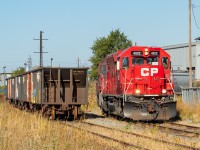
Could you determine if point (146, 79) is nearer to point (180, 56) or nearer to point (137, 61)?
point (137, 61)

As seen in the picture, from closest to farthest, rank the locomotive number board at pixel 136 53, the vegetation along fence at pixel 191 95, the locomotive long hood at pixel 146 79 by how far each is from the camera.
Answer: the locomotive long hood at pixel 146 79 → the locomotive number board at pixel 136 53 → the vegetation along fence at pixel 191 95

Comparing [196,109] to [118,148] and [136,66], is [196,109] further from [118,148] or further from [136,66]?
[118,148]

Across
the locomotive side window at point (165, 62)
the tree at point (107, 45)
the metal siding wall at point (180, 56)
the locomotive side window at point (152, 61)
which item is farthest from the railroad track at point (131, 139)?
the metal siding wall at point (180, 56)

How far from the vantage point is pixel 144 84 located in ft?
61.2

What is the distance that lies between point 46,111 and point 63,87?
4.92 feet

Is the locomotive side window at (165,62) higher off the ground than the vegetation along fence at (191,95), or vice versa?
the locomotive side window at (165,62)

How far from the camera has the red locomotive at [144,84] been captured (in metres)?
18.1

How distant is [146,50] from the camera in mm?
18750

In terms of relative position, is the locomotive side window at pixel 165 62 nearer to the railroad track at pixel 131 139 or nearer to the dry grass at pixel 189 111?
the dry grass at pixel 189 111

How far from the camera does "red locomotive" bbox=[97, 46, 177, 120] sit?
1814cm

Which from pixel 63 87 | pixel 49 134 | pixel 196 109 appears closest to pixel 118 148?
pixel 49 134

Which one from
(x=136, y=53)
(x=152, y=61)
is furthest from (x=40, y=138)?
(x=152, y=61)

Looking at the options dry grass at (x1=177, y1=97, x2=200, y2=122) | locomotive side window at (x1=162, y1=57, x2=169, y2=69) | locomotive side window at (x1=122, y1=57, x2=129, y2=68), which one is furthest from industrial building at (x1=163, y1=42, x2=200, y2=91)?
locomotive side window at (x1=122, y1=57, x2=129, y2=68)

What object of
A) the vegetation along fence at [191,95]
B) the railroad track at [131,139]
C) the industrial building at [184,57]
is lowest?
the railroad track at [131,139]
